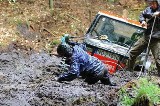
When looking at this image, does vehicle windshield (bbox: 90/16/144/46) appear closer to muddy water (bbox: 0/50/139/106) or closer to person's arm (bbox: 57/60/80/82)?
muddy water (bbox: 0/50/139/106)

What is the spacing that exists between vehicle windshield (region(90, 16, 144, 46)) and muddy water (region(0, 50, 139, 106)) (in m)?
0.84

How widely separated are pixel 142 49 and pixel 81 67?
2.74m

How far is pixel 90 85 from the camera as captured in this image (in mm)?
7504

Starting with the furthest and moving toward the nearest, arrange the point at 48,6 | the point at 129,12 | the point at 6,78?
1. the point at 129,12
2. the point at 48,6
3. the point at 6,78

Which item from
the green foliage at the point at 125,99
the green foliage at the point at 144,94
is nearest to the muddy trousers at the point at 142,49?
the green foliage at the point at 125,99

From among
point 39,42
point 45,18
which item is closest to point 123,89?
point 39,42

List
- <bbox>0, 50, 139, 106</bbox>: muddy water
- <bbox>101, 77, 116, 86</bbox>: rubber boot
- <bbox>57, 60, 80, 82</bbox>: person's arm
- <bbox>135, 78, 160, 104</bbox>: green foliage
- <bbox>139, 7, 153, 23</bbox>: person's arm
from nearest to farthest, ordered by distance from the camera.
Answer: <bbox>135, 78, 160, 104</bbox>: green foliage → <bbox>0, 50, 139, 106</bbox>: muddy water → <bbox>57, 60, 80, 82</bbox>: person's arm → <bbox>101, 77, 116, 86</bbox>: rubber boot → <bbox>139, 7, 153, 23</bbox>: person's arm

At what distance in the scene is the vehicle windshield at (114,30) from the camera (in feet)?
30.7

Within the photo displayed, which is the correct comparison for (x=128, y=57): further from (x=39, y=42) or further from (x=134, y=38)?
(x=39, y=42)

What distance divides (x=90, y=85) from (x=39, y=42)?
5.30 m

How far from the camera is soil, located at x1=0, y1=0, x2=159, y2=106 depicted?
20.5ft

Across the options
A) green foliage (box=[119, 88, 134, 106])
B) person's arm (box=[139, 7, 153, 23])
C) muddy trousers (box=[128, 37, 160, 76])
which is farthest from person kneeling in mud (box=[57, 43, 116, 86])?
person's arm (box=[139, 7, 153, 23])

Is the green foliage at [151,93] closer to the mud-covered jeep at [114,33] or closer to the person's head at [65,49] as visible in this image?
the person's head at [65,49]

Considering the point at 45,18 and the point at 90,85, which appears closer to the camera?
the point at 90,85
